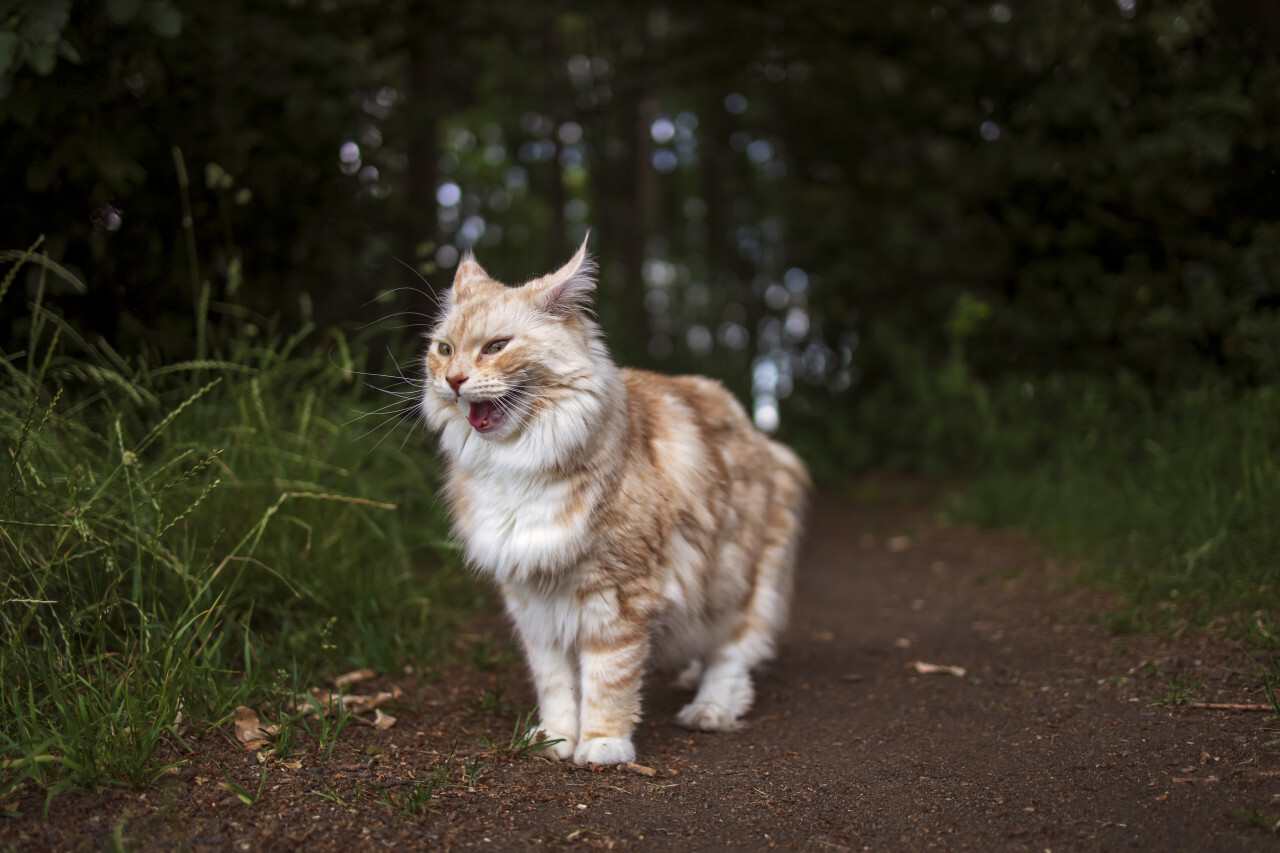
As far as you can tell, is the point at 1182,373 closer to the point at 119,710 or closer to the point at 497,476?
the point at 497,476

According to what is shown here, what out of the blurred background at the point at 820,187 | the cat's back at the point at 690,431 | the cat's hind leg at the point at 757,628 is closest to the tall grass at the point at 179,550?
the blurred background at the point at 820,187

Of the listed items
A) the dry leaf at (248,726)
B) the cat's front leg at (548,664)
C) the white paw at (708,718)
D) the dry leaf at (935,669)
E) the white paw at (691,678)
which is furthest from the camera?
the white paw at (691,678)

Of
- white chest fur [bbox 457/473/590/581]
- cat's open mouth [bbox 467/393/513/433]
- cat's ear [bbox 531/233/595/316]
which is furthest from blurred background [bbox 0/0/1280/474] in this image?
white chest fur [bbox 457/473/590/581]

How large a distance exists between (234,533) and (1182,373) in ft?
14.8

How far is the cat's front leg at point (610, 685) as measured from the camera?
278 cm


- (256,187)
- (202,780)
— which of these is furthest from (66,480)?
(256,187)

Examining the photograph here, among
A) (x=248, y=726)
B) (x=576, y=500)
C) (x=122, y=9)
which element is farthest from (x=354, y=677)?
(x=122, y=9)

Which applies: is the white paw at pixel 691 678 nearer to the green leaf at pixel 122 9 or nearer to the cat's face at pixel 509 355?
the cat's face at pixel 509 355

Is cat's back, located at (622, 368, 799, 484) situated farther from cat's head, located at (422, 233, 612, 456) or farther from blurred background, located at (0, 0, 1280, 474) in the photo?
blurred background, located at (0, 0, 1280, 474)

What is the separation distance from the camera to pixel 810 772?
267 centimetres

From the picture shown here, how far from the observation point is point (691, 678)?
12.0 feet

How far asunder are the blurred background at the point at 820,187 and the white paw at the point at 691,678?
69.6 inches

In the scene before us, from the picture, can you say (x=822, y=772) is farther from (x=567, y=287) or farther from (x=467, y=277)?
(x=467, y=277)

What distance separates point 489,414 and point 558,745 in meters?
1.01
